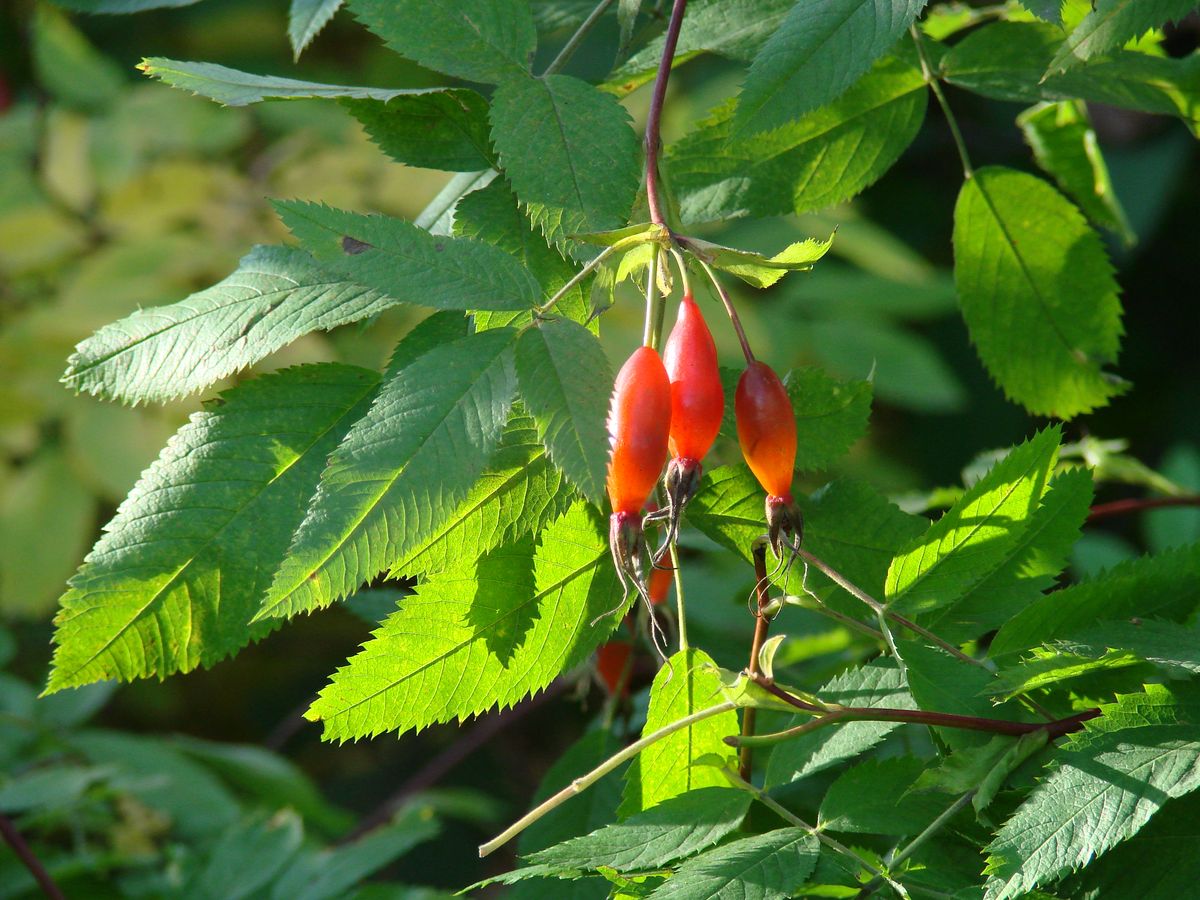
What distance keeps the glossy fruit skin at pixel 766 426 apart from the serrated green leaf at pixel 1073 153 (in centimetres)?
56

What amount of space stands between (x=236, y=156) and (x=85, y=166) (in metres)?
0.41

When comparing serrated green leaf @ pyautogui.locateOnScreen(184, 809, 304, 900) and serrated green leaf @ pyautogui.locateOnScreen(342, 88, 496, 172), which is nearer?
serrated green leaf @ pyautogui.locateOnScreen(342, 88, 496, 172)

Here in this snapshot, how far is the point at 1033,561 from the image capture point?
687 mm

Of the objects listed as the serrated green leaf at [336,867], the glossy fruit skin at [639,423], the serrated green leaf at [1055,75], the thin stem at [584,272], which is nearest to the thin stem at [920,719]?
the glossy fruit skin at [639,423]

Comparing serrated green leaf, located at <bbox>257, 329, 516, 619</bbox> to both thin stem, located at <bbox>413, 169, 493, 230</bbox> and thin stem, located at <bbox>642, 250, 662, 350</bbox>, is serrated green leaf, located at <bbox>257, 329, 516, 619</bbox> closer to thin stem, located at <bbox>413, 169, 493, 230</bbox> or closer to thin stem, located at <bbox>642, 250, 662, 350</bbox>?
thin stem, located at <bbox>642, 250, 662, 350</bbox>

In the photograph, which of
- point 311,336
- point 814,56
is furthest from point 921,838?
point 311,336

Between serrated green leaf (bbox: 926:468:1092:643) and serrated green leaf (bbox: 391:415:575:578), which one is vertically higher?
serrated green leaf (bbox: 391:415:575:578)

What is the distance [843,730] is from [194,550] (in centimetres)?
40

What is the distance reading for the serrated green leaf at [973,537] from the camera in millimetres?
666

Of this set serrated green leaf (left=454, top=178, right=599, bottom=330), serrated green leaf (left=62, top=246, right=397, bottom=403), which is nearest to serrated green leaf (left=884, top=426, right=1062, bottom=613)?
serrated green leaf (left=454, top=178, right=599, bottom=330)

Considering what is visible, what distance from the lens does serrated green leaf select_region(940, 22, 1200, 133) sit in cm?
84

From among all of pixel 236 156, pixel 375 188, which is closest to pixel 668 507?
pixel 375 188

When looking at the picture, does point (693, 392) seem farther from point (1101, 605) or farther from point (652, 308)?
point (1101, 605)

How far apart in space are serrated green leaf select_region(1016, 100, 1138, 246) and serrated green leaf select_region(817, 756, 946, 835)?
2.00ft
